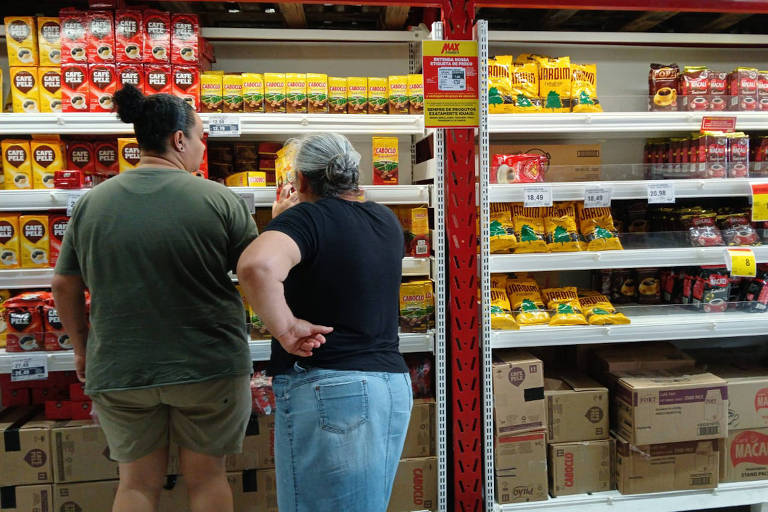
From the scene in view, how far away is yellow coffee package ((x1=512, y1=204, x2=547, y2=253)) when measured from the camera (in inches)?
104

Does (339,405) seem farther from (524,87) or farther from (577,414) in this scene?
(524,87)

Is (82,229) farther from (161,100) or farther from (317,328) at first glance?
(317,328)

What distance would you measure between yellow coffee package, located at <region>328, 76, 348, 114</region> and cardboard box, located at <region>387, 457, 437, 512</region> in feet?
5.12

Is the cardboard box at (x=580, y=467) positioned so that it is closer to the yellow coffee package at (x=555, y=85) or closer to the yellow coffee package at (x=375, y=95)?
the yellow coffee package at (x=555, y=85)

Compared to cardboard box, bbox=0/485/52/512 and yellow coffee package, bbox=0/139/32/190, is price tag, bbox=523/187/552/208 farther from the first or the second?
cardboard box, bbox=0/485/52/512

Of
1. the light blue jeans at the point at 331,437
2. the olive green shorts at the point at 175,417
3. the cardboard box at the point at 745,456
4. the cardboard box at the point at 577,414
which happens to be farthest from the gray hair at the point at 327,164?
the cardboard box at the point at 745,456

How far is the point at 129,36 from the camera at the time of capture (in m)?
2.38

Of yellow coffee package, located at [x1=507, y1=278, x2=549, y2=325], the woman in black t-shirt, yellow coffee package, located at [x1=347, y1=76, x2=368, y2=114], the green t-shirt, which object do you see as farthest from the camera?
yellow coffee package, located at [x1=507, y1=278, x2=549, y2=325]

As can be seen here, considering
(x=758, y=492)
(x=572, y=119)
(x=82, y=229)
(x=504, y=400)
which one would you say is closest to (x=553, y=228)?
(x=572, y=119)

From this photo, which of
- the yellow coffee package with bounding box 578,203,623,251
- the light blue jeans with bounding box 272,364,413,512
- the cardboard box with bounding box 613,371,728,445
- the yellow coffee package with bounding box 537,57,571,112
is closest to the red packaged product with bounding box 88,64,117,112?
the light blue jeans with bounding box 272,364,413,512

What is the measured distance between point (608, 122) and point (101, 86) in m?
2.18

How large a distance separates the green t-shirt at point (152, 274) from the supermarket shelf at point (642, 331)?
1.27 metres

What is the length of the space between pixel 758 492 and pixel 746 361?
66cm

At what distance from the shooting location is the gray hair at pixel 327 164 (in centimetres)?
156
